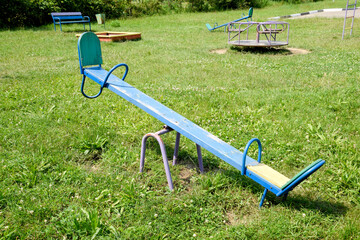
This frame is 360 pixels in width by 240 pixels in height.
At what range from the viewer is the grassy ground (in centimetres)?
218

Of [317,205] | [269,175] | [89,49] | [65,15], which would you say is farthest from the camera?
[65,15]

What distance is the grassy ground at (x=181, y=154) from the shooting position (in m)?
2.18

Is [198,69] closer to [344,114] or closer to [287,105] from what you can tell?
[287,105]

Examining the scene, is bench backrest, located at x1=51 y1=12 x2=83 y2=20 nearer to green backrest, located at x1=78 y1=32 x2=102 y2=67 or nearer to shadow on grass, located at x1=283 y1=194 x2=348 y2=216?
green backrest, located at x1=78 y1=32 x2=102 y2=67

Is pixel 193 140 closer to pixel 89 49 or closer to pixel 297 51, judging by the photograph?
pixel 89 49

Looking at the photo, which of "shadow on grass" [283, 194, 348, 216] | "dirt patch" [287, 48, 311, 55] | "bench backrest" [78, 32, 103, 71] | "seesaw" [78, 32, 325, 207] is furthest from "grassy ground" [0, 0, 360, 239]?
"dirt patch" [287, 48, 311, 55]

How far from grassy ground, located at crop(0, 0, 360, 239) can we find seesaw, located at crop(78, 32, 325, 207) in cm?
24

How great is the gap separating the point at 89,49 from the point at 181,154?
1.53 metres

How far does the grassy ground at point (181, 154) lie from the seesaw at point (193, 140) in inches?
9.6

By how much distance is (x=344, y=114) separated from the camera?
380cm

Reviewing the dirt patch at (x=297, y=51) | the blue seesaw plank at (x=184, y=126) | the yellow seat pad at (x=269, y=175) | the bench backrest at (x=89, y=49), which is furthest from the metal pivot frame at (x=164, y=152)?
the dirt patch at (x=297, y=51)

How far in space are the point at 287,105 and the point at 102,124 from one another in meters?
2.54

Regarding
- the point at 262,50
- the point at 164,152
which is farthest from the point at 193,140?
the point at 262,50

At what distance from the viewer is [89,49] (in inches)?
129
